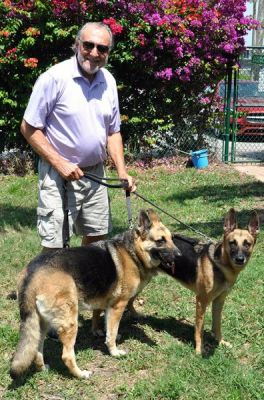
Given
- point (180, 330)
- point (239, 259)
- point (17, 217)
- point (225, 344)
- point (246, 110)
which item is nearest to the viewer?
point (239, 259)

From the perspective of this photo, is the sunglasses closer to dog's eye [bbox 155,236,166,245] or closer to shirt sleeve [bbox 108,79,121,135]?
shirt sleeve [bbox 108,79,121,135]

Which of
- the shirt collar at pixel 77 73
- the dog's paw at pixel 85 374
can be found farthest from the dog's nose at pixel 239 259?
the shirt collar at pixel 77 73

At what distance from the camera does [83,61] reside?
3.88 metres

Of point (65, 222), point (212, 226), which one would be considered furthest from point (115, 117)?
point (212, 226)

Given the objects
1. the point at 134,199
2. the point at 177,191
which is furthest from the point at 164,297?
the point at 177,191

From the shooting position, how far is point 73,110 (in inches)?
153

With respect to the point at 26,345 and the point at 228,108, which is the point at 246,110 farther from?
the point at 26,345

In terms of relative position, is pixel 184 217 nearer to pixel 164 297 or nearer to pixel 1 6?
pixel 164 297

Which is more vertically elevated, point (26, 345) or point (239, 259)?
point (239, 259)

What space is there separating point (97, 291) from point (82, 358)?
0.60m

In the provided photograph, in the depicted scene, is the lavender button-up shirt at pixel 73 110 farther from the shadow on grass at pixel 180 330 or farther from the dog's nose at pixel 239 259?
the shadow on grass at pixel 180 330

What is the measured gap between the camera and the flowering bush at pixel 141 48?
33.7 feet

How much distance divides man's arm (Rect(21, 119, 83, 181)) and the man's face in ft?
1.96

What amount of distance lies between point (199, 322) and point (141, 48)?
829cm
